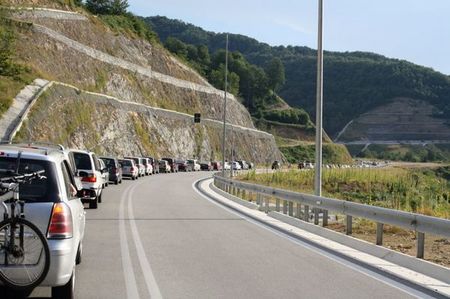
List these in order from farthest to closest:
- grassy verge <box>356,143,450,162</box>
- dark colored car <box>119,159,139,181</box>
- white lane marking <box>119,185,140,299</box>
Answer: grassy verge <box>356,143,450,162</box> → dark colored car <box>119,159,139,181</box> → white lane marking <box>119,185,140,299</box>

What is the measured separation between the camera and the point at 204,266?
35.9ft

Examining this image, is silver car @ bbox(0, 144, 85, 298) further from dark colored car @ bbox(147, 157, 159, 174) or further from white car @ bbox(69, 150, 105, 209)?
dark colored car @ bbox(147, 157, 159, 174)

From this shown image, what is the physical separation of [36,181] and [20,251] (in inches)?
37.1

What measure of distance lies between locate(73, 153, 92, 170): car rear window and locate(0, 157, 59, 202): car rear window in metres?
15.7

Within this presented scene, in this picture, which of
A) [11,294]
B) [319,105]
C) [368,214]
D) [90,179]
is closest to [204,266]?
[11,294]

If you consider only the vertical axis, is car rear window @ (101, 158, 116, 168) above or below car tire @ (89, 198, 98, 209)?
above

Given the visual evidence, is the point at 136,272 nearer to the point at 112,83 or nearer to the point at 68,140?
the point at 68,140

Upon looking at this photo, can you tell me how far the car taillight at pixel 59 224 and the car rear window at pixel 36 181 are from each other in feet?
0.41

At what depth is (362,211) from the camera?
14164mm

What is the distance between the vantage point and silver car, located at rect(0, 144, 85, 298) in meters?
7.39

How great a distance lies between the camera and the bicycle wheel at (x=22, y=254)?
23.7 ft

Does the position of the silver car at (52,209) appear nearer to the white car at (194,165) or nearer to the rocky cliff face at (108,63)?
the rocky cliff face at (108,63)

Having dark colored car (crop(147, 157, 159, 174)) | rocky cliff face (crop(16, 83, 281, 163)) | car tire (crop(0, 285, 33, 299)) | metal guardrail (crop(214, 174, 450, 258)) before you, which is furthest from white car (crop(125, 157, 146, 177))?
car tire (crop(0, 285, 33, 299))

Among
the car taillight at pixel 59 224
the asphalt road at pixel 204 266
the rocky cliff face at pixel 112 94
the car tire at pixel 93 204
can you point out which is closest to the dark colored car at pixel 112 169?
the rocky cliff face at pixel 112 94
